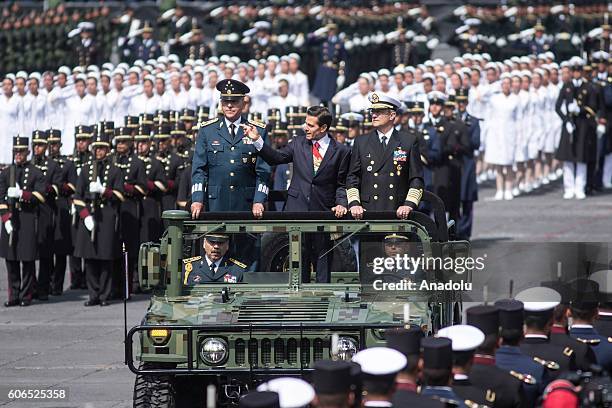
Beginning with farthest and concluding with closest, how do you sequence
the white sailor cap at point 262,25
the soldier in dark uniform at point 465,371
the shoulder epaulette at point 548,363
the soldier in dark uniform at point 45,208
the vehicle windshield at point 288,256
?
the white sailor cap at point 262,25
the soldier in dark uniform at point 45,208
the vehicle windshield at point 288,256
the shoulder epaulette at point 548,363
the soldier in dark uniform at point 465,371

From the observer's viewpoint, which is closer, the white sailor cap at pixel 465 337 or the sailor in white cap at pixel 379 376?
the sailor in white cap at pixel 379 376

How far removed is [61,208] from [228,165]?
665 cm

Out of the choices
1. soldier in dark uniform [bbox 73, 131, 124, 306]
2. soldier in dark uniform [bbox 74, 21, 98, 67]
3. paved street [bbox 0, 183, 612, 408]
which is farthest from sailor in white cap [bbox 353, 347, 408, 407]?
soldier in dark uniform [bbox 74, 21, 98, 67]

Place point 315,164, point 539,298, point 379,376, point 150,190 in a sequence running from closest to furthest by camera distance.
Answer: point 379,376 → point 539,298 → point 315,164 → point 150,190

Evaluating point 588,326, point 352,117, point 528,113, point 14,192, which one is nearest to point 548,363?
point 588,326

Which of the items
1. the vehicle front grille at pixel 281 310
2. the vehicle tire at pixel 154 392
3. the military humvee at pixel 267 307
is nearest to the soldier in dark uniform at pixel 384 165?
the military humvee at pixel 267 307

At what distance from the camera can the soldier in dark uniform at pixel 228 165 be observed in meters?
13.9

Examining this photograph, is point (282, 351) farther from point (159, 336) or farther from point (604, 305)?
point (604, 305)

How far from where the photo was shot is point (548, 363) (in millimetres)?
9445

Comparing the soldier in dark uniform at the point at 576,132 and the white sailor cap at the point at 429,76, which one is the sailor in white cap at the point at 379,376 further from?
the white sailor cap at the point at 429,76

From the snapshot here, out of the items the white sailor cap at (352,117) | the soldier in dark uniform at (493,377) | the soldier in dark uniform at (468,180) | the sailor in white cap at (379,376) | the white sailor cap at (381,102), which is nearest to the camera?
the sailor in white cap at (379,376)

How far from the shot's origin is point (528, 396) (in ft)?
30.2

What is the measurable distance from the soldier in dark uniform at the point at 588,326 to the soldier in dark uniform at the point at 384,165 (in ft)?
10.9

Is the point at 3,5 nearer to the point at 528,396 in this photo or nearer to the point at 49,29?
the point at 49,29
